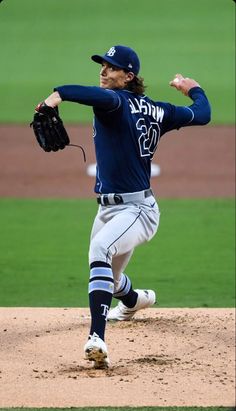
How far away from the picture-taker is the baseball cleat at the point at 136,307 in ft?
20.0

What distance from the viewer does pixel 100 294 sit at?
507cm

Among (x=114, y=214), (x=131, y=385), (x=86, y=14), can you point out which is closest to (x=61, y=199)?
(x=114, y=214)

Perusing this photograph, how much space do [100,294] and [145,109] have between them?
41.8 inches

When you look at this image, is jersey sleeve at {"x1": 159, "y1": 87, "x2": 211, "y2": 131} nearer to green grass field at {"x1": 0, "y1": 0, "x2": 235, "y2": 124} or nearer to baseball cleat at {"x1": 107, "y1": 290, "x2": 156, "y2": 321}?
baseball cleat at {"x1": 107, "y1": 290, "x2": 156, "y2": 321}

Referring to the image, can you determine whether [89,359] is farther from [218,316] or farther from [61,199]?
[61,199]

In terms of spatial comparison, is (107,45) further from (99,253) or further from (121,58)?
(99,253)

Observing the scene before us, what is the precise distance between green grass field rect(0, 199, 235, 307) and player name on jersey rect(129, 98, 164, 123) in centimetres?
207

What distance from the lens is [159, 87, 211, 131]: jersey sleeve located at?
555 cm

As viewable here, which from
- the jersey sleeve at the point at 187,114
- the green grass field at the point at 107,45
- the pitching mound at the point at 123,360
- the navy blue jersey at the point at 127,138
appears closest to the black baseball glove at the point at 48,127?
the navy blue jersey at the point at 127,138

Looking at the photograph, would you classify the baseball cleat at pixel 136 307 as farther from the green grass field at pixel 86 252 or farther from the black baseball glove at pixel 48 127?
the black baseball glove at pixel 48 127

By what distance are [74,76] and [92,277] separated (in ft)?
45.4

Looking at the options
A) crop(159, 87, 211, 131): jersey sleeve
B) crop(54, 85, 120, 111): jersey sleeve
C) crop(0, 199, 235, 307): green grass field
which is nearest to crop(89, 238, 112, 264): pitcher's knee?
crop(54, 85, 120, 111): jersey sleeve

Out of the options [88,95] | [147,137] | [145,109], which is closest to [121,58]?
[145,109]

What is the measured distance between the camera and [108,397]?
15.0 feet
